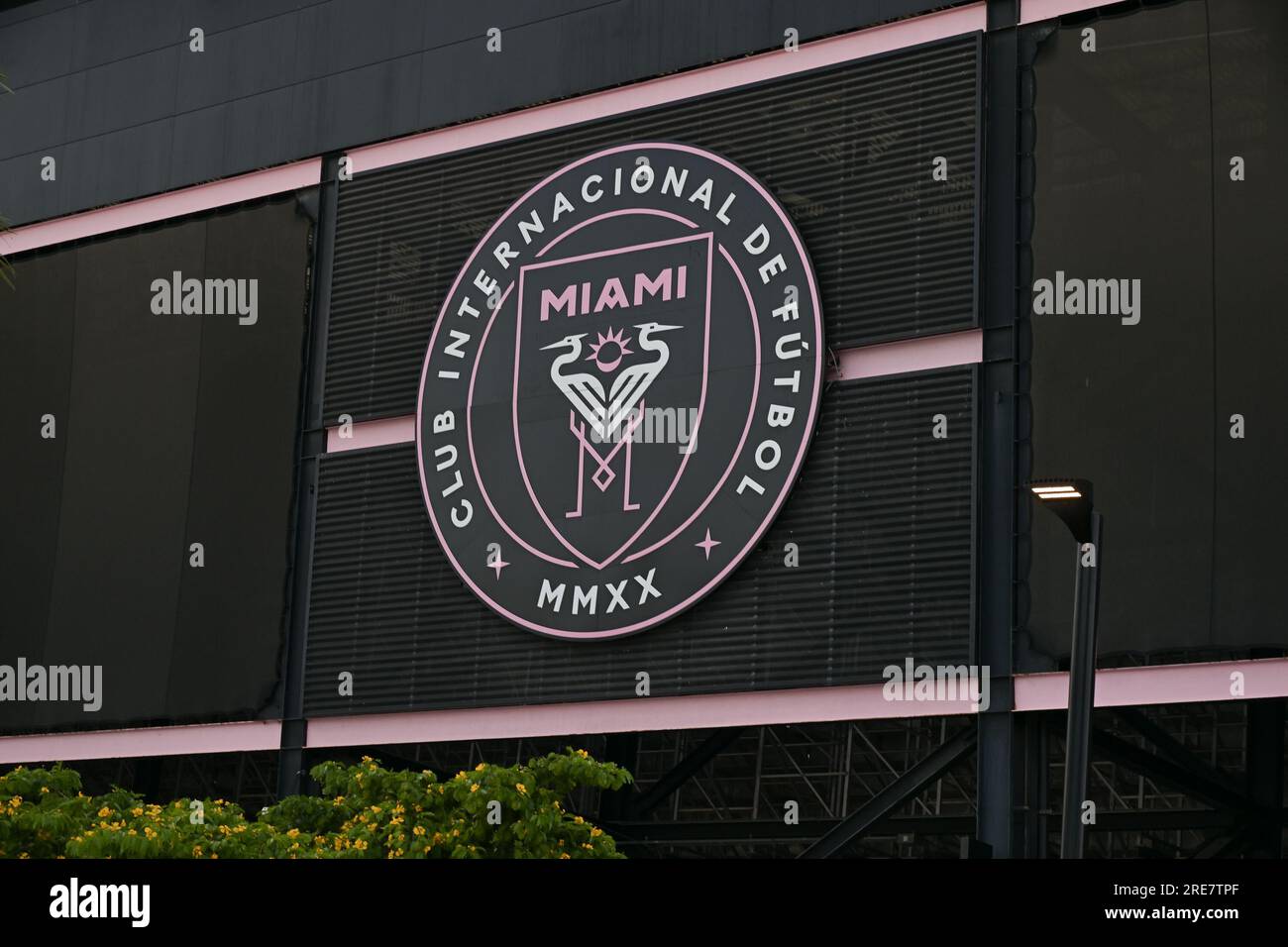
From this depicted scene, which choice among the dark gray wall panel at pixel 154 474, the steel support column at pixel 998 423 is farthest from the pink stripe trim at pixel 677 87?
the dark gray wall panel at pixel 154 474

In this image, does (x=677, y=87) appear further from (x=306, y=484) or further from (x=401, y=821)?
(x=401, y=821)

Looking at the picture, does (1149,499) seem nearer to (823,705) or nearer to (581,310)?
(823,705)

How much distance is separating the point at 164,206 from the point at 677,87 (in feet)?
30.6

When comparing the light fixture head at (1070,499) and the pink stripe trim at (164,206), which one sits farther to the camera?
the pink stripe trim at (164,206)

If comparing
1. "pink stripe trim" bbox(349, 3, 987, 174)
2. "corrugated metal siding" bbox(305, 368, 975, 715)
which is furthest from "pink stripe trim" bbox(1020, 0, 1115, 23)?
"corrugated metal siding" bbox(305, 368, 975, 715)

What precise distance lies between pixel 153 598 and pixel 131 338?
14.1ft

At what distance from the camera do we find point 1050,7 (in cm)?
2197

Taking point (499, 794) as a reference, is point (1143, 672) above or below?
above

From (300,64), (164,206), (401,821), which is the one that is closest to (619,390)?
(401,821)

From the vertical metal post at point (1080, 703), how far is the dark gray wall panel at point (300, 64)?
11704 mm

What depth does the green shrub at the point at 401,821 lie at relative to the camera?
63.0 feet

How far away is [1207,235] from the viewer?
2030 cm

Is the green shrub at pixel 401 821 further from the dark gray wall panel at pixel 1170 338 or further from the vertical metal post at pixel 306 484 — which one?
the dark gray wall panel at pixel 1170 338
